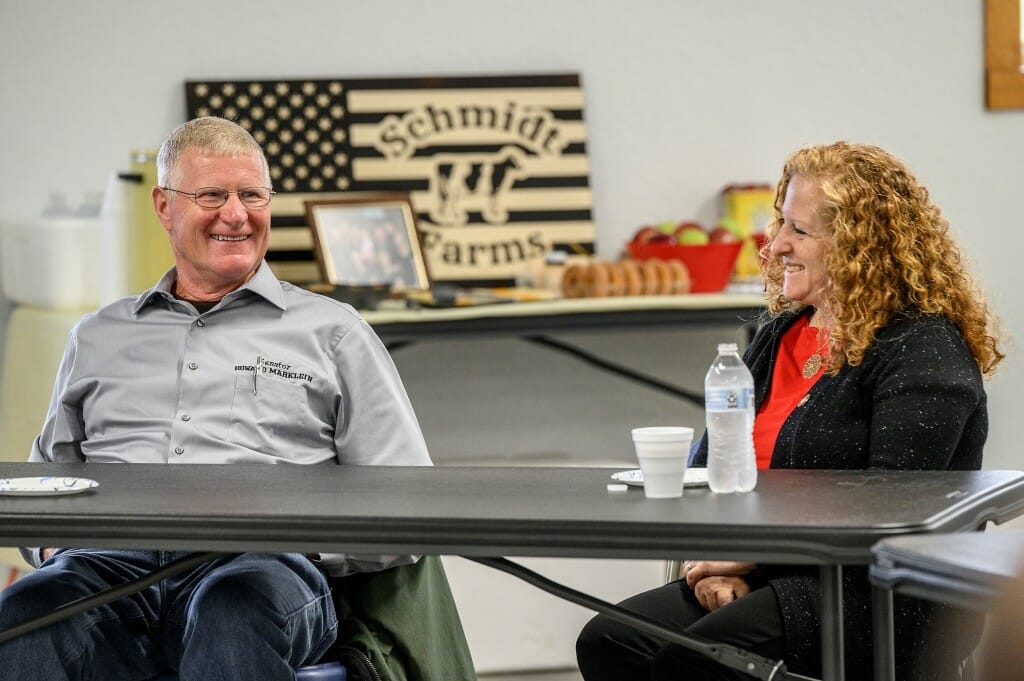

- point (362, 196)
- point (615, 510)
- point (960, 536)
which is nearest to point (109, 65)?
point (362, 196)

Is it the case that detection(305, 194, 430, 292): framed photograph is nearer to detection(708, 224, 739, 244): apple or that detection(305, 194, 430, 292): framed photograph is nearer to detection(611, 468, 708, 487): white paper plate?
detection(708, 224, 739, 244): apple

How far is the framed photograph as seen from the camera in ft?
13.3

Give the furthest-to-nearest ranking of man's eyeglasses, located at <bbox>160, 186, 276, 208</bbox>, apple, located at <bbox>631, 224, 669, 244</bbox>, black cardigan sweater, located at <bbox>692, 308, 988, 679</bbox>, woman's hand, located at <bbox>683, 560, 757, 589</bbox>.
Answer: apple, located at <bbox>631, 224, 669, 244</bbox>, man's eyeglasses, located at <bbox>160, 186, 276, 208</bbox>, woman's hand, located at <bbox>683, 560, 757, 589</bbox>, black cardigan sweater, located at <bbox>692, 308, 988, 679</bbox>

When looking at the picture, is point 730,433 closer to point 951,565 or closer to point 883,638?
point 883,638

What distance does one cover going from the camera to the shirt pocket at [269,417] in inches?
91.4

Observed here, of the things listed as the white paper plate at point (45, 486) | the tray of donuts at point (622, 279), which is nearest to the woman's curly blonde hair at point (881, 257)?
the white paper plate at point (45, 486)

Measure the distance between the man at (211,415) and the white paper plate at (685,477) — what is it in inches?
15.3

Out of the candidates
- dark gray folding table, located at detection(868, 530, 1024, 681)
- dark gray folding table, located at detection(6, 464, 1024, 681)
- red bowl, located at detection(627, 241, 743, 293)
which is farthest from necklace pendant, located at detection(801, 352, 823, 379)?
red bowl, located at detection(627, 241, 743, 293)

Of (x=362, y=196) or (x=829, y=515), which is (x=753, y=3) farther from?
(x=829, y=515)

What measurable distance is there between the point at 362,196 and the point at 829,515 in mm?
2839

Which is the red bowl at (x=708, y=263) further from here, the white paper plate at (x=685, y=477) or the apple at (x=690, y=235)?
the white paper plate at (x=685, y=477)

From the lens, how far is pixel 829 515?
5.15ft

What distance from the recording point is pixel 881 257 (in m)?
2.14

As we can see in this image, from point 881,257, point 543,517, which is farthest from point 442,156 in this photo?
point 543,517
